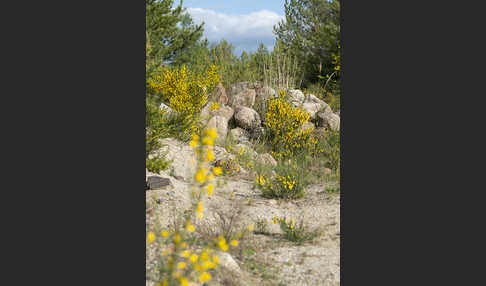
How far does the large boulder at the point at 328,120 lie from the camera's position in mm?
6582

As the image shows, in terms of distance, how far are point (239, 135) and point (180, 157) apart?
166 cm

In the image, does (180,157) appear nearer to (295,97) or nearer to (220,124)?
(220,124)

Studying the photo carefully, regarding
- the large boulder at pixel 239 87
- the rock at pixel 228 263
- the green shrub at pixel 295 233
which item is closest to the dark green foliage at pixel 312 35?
the large boulder at pixel 239 87

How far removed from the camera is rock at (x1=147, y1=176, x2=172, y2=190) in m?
3.74

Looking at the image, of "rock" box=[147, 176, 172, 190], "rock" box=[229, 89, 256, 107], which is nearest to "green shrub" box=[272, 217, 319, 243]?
"rock" box=[147, 176, 172, 190]

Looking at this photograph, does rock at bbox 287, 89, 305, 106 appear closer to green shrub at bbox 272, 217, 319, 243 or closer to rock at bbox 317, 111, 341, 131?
rock at bbox 317, 111, 341, 131

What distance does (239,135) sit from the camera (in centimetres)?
648

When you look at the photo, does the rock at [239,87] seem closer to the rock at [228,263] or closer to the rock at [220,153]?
the rock at [220,153]

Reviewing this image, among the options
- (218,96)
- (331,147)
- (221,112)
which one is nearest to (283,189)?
(331,147)

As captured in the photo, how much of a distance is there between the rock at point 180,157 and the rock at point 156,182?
479 mm

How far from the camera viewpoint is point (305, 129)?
6145 mm

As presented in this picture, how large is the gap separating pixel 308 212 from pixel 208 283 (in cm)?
172

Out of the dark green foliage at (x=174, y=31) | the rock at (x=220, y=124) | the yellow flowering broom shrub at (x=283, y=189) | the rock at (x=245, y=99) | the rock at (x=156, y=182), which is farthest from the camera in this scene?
the dark green foliage at (x=174, y=31)

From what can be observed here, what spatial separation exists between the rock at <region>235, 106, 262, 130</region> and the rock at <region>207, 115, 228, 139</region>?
0.99ft
